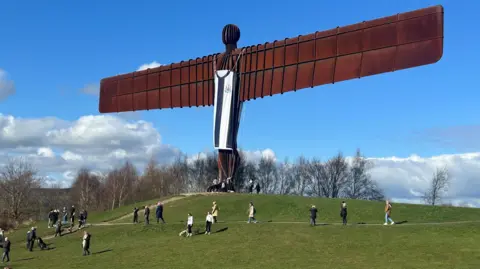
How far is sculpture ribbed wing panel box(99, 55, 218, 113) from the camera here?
137 feet

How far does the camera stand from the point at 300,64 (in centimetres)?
3688

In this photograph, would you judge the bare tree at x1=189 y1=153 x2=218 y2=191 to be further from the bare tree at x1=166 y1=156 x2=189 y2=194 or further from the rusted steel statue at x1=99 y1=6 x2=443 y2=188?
the rusted steel statue at x1=99 y1=6 x2=443 y2=188

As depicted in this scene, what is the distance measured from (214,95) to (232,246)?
1825 cm

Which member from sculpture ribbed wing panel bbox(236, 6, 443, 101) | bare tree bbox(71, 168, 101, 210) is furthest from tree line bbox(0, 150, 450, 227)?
sculpture ribbed wing panel bbox(236, 6, 443, 101)

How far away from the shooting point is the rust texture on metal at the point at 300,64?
103ft

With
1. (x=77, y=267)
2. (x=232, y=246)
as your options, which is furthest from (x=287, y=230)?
(x=77, y=267)

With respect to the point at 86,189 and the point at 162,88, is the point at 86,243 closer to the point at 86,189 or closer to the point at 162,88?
the point at 162,88

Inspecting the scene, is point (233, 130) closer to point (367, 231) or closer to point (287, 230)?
point (287, 230)

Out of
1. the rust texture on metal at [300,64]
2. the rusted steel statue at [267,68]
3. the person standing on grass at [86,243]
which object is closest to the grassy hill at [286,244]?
the person standing on grass at [86,243]

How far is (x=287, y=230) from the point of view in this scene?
89.0ft

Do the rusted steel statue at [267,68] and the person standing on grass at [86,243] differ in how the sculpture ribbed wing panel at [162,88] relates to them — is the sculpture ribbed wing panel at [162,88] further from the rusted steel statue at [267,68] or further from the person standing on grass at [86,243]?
the person standing on grass at [86,243]

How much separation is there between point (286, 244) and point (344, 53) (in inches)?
610

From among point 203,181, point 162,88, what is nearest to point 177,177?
point 203,181

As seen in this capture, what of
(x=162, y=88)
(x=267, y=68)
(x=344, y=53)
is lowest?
(x=162, y=88)
